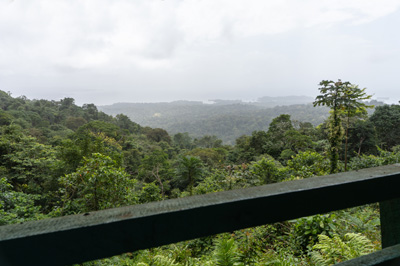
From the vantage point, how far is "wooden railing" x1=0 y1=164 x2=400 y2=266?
16.2 inches

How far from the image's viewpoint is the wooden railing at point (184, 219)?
411 mm

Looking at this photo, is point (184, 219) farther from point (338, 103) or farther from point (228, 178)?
point (338, 103)

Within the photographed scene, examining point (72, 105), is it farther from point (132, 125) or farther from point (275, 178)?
point (275, 178)

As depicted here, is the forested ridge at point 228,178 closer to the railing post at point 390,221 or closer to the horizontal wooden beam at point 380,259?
the railing post at point 390,221

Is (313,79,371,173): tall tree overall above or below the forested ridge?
above

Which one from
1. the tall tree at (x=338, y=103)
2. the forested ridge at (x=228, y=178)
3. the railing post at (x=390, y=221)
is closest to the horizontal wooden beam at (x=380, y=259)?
the railing post at (x=390, y=221)

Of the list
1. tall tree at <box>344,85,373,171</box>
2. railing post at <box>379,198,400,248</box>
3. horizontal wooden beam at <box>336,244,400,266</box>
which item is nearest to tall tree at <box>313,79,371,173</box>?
tall tree at <box>344,85,373,171</box>

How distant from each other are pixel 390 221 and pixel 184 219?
670 mm

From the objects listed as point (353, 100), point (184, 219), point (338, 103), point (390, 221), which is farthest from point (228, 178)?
point (184, 219)

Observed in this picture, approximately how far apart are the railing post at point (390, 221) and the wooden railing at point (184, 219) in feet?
0.17

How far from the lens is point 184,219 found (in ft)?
1.58

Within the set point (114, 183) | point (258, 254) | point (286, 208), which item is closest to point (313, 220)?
point (258, 254)

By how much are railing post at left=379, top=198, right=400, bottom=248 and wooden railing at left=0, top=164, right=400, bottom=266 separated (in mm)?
51

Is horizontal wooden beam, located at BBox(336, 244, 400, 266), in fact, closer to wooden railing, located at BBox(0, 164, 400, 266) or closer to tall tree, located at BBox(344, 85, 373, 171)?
wooden railing, located at BBox(0, 164, 400, 266)
